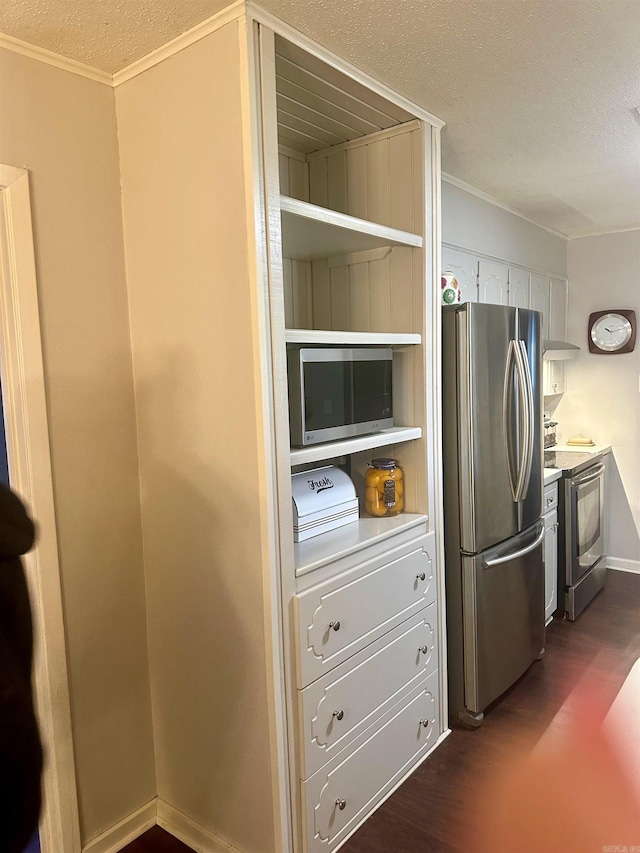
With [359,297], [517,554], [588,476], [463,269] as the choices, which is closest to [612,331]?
[588,476]

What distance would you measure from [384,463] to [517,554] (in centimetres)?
85

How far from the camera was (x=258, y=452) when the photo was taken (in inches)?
67.5

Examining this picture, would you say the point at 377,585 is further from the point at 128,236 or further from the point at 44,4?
the point at 44,4

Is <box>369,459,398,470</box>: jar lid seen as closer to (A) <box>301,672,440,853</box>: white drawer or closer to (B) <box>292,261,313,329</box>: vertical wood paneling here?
(B) <box>292,261,313,329</box>: vertical wood paneling

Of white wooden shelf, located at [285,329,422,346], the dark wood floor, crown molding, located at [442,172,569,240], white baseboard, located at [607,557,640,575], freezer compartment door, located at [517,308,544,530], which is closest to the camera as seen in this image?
white wooden shelf, located at [285,329,422,346]

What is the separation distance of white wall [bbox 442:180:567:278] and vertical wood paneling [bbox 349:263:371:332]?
789mm

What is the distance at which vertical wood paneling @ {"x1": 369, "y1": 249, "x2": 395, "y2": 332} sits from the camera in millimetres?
2420

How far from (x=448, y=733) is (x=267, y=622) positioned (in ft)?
4.20

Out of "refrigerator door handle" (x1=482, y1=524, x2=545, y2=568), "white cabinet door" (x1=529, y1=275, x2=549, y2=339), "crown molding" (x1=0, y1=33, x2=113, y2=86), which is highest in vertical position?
"crown molding" (x1=0, y1=33, x2=113, y2=86)

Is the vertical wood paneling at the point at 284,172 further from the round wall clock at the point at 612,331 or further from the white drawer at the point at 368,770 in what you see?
the round wall clock at the point at 612,331

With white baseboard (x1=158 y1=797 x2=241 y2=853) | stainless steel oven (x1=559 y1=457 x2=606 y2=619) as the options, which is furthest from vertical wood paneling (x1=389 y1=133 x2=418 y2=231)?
white baseboard (x1=158 y1=797 x2=241 y2=853)

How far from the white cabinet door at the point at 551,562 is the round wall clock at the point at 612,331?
5.16ft

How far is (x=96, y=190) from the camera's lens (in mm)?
1905

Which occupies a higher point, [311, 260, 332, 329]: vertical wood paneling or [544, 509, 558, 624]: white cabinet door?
[311, 260, 332, 329]: vertical wood paneling
